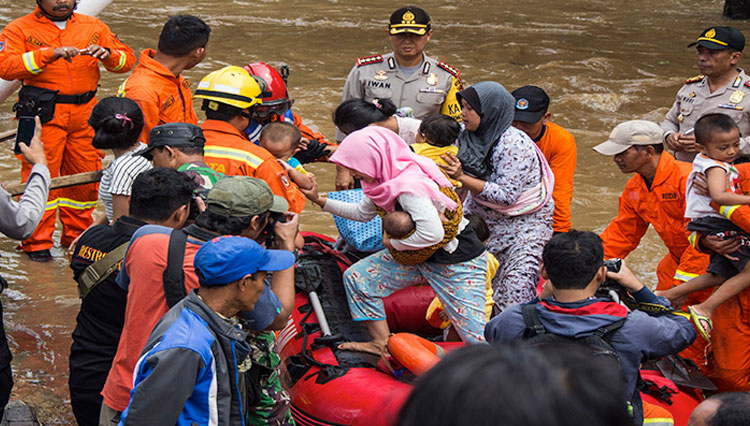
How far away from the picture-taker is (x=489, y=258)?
428 cm

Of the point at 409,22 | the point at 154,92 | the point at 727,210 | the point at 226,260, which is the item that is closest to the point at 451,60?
the point at 409,22

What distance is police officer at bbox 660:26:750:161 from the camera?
5.41 metres

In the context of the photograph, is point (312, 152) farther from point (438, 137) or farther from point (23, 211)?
point (23, 211)

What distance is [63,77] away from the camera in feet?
20.1

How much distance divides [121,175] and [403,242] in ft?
4.24

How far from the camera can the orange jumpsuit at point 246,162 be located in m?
3.98

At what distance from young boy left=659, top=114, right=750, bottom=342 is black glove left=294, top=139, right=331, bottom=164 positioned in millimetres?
2123

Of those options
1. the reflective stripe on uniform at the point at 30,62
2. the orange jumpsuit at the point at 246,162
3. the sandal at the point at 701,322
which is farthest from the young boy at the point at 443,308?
the reflective stripe on uniform at the point at 30,62

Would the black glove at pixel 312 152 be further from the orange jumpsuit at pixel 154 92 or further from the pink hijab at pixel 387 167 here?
the pink hijab at pixel 387 167

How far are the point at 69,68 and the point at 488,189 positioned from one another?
3.47 meters

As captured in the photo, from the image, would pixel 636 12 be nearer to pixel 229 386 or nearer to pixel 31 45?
pixel 31 45

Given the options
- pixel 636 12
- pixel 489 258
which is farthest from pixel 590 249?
pixel 636 12

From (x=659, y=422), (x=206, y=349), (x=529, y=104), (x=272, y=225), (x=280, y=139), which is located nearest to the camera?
(x=206, y=349)

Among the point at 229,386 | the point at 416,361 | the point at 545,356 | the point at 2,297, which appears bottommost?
the point at 2,297
